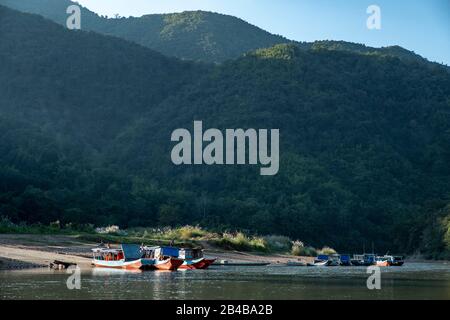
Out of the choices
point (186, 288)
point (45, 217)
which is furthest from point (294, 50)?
point (186, 288)

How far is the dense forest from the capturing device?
100438mm

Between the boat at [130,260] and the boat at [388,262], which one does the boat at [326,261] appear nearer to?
the boat at [388,262]

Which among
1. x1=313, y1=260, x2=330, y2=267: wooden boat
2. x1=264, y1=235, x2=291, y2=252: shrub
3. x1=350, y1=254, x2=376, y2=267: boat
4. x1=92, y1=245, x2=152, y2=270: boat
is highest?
x1=92, y1=245, x2=152, y2=270: boat

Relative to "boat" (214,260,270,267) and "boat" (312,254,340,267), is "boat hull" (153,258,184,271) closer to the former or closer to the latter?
"boat" (214,260,270,267)

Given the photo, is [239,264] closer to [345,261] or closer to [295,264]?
[295,264]

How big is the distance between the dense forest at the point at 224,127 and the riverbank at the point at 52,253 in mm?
18125

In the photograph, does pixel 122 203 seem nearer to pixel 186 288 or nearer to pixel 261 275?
pixel 261 275

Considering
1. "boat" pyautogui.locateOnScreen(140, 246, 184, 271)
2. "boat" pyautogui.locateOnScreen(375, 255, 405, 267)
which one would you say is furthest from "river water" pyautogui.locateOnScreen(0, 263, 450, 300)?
"boat" pyautogui.locateOnScreen(375, 255, 405, 267)

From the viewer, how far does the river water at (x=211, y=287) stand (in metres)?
32.6

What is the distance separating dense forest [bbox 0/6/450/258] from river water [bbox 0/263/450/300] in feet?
135

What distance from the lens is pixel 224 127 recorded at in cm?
13138

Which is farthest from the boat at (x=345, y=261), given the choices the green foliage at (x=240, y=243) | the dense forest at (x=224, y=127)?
the dense forest at (x=224, y=127)

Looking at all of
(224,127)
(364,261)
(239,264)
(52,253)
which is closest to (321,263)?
(364,261)
